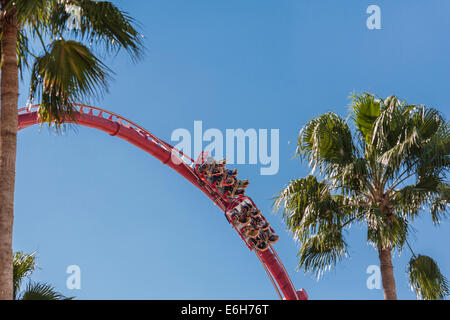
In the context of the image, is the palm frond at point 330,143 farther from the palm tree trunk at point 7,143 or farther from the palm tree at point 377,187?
the palm tree trunk at point 7,143

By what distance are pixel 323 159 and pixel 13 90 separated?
234 inches

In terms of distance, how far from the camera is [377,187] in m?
10.9

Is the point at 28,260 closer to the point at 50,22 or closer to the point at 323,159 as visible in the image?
the point at 50,22

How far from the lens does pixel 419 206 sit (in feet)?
35.3

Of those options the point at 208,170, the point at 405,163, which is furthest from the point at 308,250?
the point at 208,170

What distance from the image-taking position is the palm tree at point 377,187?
10.4 meters

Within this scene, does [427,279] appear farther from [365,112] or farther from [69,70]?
[69,70]

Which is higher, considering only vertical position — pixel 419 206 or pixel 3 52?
pixel 3 52

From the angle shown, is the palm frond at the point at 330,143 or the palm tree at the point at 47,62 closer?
the palm tree at the point at 47,62

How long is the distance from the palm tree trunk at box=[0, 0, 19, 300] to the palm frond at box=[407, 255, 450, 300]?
6.78 metres

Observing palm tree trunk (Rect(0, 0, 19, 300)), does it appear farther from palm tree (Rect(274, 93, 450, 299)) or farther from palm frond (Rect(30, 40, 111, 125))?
palm tree (Rect(274, 93, 450, 299))

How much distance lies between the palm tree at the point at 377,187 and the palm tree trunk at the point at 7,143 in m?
5.49

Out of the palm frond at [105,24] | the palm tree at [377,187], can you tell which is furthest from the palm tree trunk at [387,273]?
the palm frond at [105,24]

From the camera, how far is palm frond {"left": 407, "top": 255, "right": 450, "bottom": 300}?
10.2m
